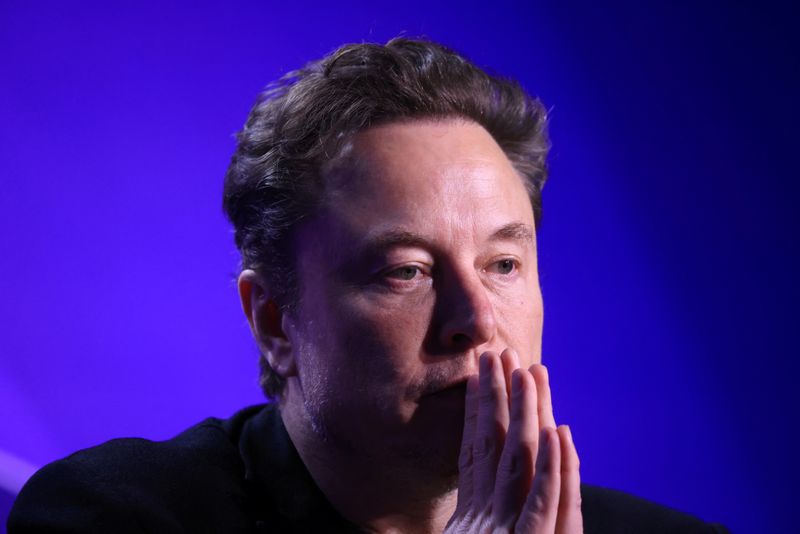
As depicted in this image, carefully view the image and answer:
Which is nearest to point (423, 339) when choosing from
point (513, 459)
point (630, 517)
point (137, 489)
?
point (513, 459)

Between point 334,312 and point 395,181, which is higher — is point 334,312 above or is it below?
below

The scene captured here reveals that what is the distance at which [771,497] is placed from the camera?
10.2 feet

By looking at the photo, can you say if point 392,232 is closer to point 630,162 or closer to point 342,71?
point 342,71

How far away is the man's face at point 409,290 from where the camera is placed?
1929 millimetres

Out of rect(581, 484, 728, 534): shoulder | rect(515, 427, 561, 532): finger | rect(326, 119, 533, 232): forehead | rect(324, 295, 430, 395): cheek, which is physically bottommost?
rect(515, 427, 561, 532): finger

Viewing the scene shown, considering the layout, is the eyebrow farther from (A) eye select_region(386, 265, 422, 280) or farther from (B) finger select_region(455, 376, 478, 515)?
(B) finger select_region(455, 376, 478, 515)

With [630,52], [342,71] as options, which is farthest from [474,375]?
[630,52]

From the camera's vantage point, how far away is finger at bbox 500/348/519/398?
1855 millimetres

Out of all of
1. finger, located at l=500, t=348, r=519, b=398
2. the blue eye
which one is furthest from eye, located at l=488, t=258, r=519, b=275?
finger, located at l=500, t=348, r=519, b=398

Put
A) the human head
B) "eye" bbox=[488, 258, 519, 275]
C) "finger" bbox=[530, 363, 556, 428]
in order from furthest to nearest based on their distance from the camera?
the human head < "eye" bbox=[488, 258, 519, 275] < "finger" bbox=[530, 363, 556, 428]

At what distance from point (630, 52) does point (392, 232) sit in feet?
4.96

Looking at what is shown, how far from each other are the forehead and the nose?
0.14 metres

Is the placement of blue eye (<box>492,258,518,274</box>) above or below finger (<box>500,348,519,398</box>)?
above

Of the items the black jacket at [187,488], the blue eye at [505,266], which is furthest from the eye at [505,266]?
the black jacket at [187,488]
